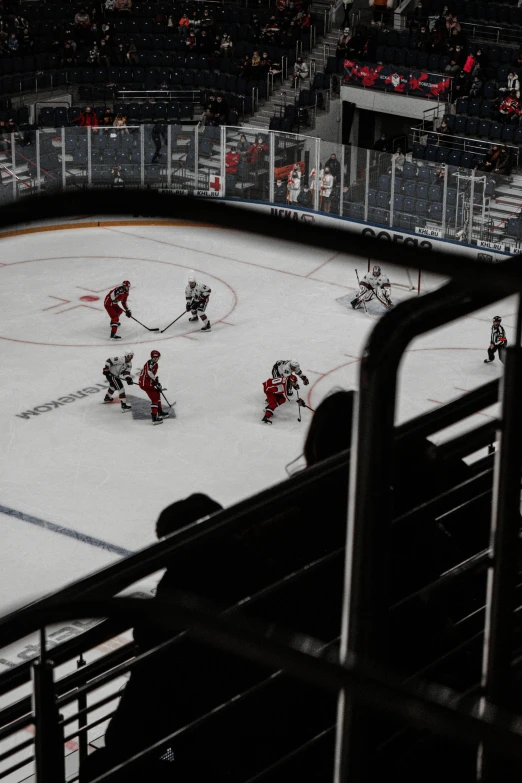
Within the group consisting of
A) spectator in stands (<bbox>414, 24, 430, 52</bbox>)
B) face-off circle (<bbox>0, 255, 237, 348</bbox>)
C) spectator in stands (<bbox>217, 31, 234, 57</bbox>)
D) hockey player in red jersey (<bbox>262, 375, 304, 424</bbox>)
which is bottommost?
face-off circle (<bbox>0, 255, 237, 348</bbox>)

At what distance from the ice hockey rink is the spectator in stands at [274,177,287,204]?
3.36 feet

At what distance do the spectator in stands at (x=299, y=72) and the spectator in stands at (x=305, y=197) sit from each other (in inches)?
Result: 224

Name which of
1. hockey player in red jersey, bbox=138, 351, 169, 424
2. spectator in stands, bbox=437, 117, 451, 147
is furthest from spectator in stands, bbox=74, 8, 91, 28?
hockey player in red jersey, bbox=138, 351, 169, 424

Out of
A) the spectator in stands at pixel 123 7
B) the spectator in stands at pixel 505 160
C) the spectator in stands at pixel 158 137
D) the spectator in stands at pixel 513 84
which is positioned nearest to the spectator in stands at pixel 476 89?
the spectator in stands at pixel 513 84

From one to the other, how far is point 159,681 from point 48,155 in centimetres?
1989

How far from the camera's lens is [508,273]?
1225 millimetres

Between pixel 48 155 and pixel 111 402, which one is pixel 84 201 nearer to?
pixel 111 402

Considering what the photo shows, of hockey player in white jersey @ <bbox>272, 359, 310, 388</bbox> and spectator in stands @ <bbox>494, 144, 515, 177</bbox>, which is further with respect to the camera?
spectator in stands @ <bbox>494, 144, 515, 177</bbox>

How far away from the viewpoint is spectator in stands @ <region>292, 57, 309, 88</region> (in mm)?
26719

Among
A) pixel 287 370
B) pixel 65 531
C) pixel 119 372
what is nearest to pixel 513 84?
pixel 287 370

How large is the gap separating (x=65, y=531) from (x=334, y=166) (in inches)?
422

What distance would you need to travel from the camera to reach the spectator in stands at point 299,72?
26.7 metres

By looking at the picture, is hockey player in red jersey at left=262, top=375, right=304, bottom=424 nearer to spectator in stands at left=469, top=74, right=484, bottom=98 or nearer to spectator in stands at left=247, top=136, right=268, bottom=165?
spectator in stands at left=247, top=136, right=268, bottom=165

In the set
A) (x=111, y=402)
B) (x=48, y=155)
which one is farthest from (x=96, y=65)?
(x=111, y=402)
